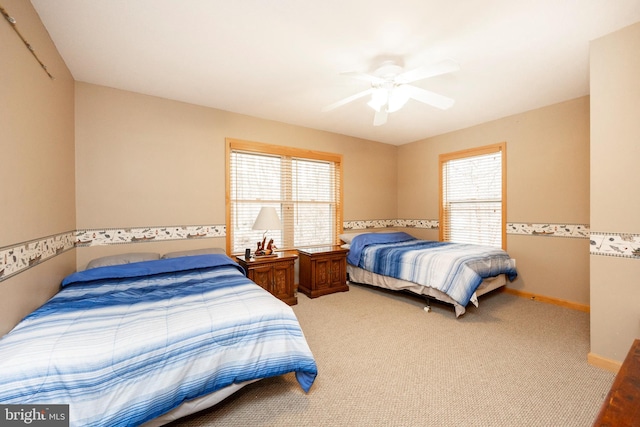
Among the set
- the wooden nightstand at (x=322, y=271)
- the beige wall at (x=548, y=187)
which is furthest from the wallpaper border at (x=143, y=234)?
the beige wall at (x=548, y=187)

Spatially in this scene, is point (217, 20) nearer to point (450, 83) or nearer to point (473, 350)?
point (450, 83)

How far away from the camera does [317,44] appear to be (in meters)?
2.20

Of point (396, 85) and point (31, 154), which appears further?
point (396, 85)

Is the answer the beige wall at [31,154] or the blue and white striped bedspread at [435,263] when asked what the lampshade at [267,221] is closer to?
the blue and white striped bedspread at [435,263]

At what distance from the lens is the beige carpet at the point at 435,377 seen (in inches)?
63.7

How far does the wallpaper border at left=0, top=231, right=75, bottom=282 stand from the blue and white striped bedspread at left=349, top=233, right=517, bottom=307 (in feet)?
11.0

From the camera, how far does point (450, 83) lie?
285 cm

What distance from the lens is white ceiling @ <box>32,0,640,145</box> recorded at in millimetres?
1824

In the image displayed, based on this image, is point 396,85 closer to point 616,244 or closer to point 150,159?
point 616,244

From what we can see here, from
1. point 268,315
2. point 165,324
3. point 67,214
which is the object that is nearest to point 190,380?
point 165,324

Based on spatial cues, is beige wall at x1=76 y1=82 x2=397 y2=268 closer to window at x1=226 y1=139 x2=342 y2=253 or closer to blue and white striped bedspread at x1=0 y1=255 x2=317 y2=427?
window at x1=226 y1=139 x2=342 y2=253

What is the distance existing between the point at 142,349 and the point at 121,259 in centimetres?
179

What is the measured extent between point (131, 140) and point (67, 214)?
1.00m

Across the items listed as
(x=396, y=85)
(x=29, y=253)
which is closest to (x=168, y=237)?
(x=29, y=253)
